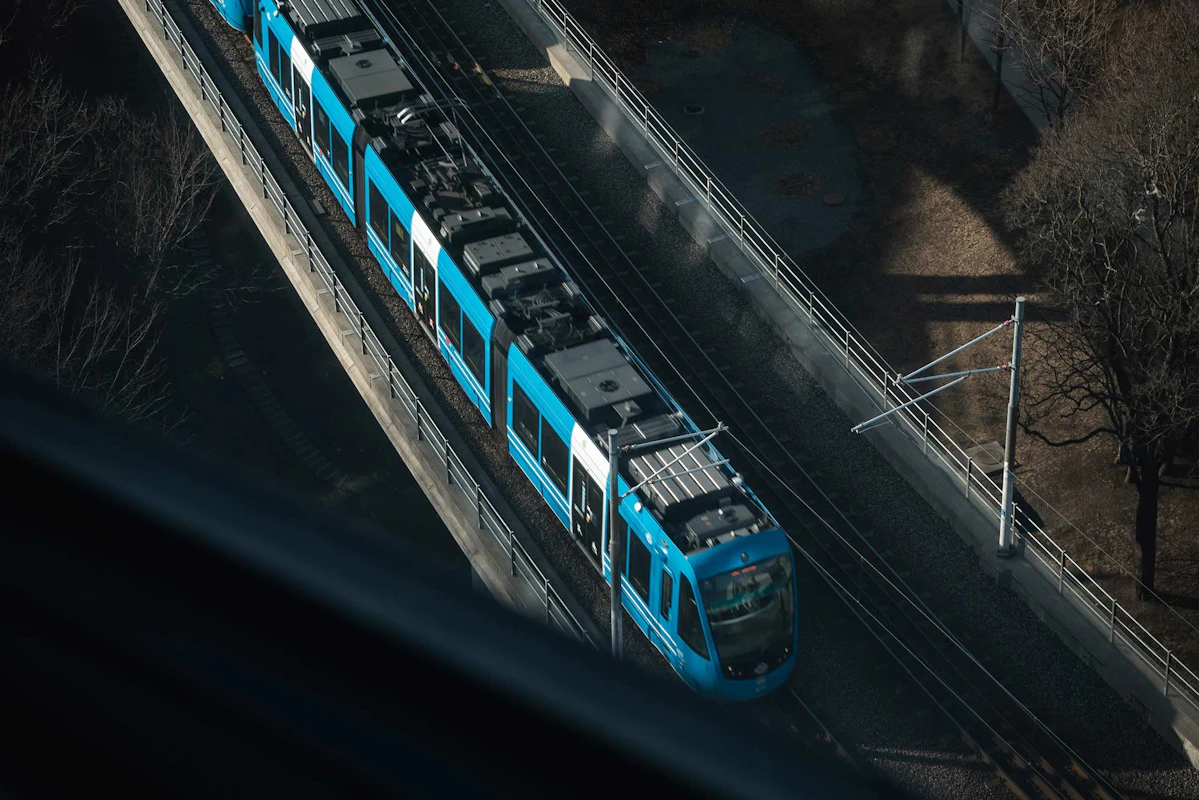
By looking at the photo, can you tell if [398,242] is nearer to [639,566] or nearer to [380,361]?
[380,361]

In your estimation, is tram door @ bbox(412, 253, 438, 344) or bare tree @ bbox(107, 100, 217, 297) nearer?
tram door @ bbox(412, 253, 438, 344)

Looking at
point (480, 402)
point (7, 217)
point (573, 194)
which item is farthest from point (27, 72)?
point (480, 402)

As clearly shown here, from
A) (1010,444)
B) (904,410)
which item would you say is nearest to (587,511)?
(1010,444)

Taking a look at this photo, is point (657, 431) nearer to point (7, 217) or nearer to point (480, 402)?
point (480, 402)

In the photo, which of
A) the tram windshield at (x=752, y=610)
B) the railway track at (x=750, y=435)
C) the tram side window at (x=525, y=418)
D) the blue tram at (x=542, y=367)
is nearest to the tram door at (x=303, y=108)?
the blue tram at (x=542, y=367)

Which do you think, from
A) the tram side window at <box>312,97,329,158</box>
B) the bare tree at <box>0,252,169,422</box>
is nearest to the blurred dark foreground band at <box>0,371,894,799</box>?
the bare tree at <box>0,252,169,422</box>

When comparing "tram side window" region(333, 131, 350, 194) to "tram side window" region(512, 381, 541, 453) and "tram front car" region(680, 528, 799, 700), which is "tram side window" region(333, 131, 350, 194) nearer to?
"tram side window" region(512, 381, 541, 453)
